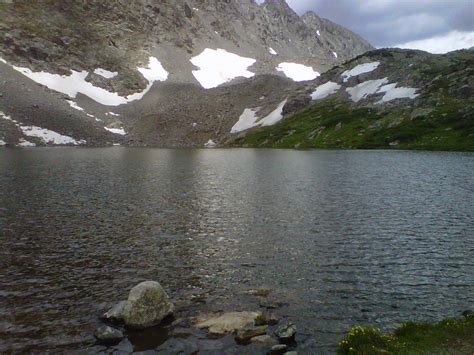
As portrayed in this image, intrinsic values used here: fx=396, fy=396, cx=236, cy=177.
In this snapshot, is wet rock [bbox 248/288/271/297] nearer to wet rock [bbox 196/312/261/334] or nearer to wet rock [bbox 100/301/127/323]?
wet rock [bbox 196/312/261/334]

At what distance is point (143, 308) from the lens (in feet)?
60.4

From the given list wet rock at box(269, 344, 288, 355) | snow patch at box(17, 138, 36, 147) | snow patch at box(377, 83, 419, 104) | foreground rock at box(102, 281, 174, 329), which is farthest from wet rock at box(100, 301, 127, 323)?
snow patch at box(377, 83, 419, 104)

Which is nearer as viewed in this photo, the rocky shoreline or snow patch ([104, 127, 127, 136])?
the rocky shoreline

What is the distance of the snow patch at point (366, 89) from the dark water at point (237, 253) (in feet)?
452

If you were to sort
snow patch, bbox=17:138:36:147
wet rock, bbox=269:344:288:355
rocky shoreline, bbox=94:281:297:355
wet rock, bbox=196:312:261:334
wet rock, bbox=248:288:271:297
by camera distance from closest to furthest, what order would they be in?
wet rock, bbox=269:344:288:355
rocky shoreline, bbox=94:281:297:355
wet rock, bbox=196:312:261:334
wet rock, bbox=248:288:271:297
snow patch, bbox=17:138:36:147

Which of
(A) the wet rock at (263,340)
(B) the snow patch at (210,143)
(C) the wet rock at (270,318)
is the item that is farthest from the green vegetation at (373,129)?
(A) the wet rock at (263,340)

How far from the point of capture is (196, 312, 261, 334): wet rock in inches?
704

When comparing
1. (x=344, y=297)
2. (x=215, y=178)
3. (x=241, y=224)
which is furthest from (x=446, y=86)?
(x=344, y=297)

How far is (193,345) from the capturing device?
54.6 ft

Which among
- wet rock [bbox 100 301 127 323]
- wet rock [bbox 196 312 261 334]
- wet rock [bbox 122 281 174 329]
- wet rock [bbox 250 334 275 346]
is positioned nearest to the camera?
wet rock [bbox 250 334 275 346]

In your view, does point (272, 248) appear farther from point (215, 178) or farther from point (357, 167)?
point (357, 167)

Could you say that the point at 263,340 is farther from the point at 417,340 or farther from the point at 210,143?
the point at 210,143

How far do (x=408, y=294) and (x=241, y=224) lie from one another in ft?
59.9

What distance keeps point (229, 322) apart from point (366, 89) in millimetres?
191832
